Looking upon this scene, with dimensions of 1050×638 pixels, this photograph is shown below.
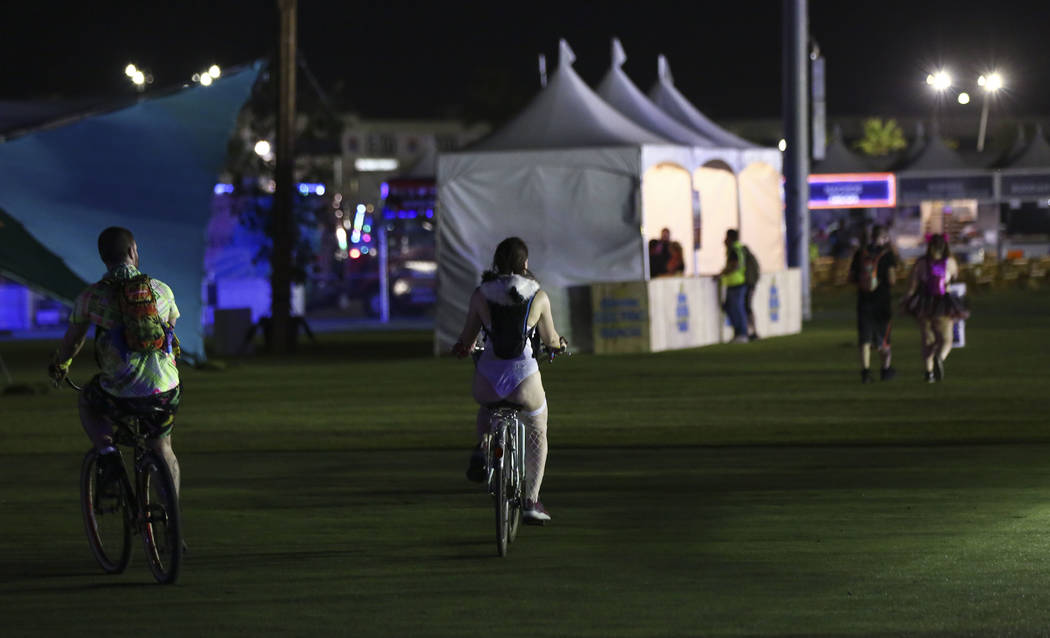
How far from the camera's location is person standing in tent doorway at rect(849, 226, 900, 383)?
20281 millimetres

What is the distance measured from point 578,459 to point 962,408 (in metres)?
5.04

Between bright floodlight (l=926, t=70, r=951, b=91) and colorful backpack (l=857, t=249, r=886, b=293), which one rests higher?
bright floodlight (l=926, t=70, r=951, b=91)

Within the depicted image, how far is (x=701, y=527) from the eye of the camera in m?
10.6

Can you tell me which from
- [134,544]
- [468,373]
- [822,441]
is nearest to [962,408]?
[822,441]

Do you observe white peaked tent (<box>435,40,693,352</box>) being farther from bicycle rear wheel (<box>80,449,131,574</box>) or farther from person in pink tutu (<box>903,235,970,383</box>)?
bicycle rear wheel (<box>80,449,131,574</box>)

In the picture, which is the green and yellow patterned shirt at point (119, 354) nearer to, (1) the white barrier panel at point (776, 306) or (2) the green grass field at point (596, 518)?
(2) the green grass field at point (596, 518)

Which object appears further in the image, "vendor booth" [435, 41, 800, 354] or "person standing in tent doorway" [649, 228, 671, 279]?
"person standing in tent doorway" [649, 228, 671, 279]

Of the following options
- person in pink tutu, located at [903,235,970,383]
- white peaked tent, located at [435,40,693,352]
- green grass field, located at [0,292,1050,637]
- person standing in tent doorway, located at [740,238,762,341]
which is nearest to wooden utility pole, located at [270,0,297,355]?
white peaked tent, located at [435,40,693,352]

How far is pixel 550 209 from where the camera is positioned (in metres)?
28.3

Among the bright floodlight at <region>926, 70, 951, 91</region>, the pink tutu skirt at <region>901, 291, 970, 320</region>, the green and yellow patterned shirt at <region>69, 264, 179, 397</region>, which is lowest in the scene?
the pink tutu skirt at <region>901, 291, 970, 320</region>

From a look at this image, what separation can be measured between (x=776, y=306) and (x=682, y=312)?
3805mm

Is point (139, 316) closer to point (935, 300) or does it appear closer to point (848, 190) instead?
point (935, 300)

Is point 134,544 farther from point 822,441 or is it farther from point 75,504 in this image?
point 822,441

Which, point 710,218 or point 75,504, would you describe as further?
point 710,218
